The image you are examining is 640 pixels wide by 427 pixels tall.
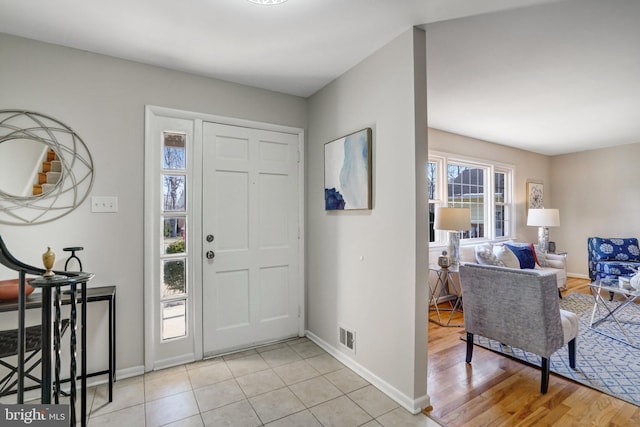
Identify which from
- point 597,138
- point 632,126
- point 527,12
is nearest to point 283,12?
point 527,12

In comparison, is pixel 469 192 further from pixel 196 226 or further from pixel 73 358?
pixel 73 358

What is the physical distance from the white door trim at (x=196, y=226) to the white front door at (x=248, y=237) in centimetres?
4

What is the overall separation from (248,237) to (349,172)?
1.15 m

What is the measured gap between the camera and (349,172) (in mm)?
2527

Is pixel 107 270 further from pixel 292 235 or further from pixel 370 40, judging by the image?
pixel 370 40

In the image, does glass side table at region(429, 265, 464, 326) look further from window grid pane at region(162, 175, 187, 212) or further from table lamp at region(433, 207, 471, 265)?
window grid pane at region(162, 175, 187, 212)

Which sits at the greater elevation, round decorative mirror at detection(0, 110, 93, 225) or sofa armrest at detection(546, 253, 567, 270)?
round decorative mirror at detection(0, 110, 93, 225)

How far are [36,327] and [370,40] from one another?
9.58 ft

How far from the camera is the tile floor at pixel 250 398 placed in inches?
73.5

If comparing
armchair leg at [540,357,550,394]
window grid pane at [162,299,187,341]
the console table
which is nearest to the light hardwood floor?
armchair leg at [540,357,550,394]

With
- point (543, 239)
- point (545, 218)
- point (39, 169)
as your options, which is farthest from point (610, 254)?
point (39, 169)

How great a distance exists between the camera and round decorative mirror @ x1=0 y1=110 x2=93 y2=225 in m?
2.03

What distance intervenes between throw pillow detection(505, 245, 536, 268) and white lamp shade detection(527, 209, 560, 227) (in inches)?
42.2

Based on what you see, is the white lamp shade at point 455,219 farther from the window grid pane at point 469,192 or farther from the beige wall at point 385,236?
the beige wall at point 385,236
